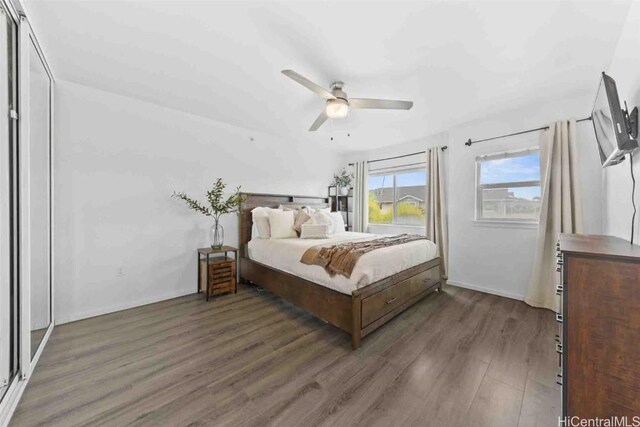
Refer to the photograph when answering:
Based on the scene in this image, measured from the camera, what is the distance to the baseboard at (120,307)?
2.44 m

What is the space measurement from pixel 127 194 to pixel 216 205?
0.97 meters

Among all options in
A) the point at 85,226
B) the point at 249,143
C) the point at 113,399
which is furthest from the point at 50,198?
the point at 249,143

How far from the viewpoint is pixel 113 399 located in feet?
4.86

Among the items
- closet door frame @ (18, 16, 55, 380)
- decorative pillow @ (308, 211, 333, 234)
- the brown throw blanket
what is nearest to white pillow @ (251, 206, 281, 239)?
decorative pillow @ (308, 211, 333, 234)

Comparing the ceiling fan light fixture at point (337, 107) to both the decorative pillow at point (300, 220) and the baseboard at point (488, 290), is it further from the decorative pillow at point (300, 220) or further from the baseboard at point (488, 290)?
the baseboard at point (488, 290)

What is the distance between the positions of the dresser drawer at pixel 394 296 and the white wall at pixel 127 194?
241cm

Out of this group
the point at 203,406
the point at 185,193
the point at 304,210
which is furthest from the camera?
the point at 304,210

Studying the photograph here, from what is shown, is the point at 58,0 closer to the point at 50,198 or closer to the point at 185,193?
the point at 50,198

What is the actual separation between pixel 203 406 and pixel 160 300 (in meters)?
2.02

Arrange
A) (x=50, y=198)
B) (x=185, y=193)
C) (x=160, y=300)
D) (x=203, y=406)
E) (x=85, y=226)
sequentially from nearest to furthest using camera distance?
1. (x=203, y=406)
2. (x=50, y=198)
3. (x=85, y=226)
4. (x=160, y=300)
5. (x=185, y=193)

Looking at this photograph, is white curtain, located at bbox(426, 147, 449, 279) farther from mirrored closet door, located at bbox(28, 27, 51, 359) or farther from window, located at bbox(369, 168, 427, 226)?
mirrored closet door, located at bbox(28, 27, 51, 359)

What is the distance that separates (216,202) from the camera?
3.31 m

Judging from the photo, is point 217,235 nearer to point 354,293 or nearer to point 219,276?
point 219,276

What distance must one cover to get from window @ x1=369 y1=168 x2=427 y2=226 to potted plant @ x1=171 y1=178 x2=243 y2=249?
2.84m
